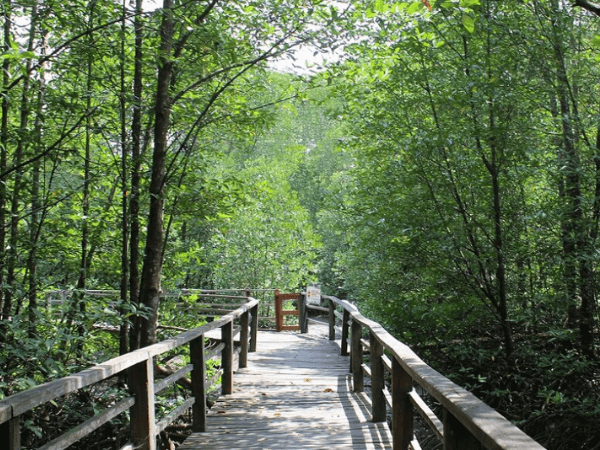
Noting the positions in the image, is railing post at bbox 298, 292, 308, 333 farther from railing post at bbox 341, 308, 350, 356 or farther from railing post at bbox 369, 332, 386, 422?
railing post at bbox 369, 332, 386, 422

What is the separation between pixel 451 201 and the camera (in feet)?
25.5

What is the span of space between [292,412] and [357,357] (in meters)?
1.39

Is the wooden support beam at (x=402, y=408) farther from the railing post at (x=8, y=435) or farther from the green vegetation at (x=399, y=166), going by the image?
the green vegetation at (x=399, y=166)

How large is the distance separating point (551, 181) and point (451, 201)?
1244 millimetres

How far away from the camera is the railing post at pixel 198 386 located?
17.7 feet

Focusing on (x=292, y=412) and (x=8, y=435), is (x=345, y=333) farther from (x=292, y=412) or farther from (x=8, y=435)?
(x=8, y=435)

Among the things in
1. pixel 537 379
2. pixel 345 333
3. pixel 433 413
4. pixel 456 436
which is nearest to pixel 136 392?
pixel 433 413

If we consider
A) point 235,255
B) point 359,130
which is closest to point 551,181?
point 359,130

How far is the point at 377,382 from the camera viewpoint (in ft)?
18.5

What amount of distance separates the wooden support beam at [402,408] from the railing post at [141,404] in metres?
1.66

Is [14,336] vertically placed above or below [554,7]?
below

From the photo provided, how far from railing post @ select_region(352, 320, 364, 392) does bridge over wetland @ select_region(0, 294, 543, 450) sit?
13 mm

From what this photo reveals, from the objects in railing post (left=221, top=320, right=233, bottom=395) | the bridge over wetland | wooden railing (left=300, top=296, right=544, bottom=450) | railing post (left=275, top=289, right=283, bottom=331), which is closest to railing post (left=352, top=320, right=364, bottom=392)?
the bridge over wetland

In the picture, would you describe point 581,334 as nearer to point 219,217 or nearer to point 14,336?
point 219,217
